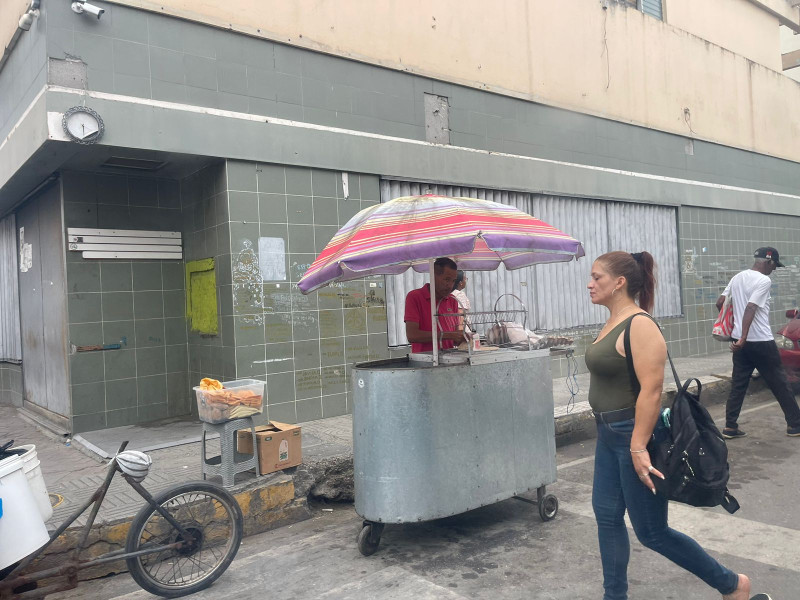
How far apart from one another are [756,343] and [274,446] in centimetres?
528

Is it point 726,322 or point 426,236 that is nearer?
point 426,236

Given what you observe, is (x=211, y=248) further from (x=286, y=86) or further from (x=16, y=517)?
(x=16, y=517)

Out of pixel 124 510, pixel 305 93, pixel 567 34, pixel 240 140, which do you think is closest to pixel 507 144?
pixel 567 34

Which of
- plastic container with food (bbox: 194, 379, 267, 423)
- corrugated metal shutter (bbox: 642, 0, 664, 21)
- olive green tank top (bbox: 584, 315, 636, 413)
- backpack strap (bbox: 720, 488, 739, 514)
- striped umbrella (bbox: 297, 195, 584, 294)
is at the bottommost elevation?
backpack strap (bbox: 720, 488, 739, 514)

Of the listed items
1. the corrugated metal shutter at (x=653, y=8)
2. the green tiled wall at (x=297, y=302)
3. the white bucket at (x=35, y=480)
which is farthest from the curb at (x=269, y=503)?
the corrugated metal shutter at (x=653, y=8)

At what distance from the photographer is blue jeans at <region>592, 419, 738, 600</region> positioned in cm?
293

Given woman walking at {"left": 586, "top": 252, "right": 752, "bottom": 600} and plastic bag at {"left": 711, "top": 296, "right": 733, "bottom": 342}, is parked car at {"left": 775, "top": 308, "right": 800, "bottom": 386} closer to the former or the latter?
plastic bag at {"left": 711, "top": 296, "right": 733, "bottom": 342}

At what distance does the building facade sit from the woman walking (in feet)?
15.1

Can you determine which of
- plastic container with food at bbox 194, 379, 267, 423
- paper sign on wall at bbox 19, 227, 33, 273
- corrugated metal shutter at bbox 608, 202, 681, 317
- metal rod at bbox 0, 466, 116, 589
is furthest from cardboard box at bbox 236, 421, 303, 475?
corrugated metal shutter at bbox 608, 202, 681, 317

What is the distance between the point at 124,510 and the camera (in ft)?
14.6

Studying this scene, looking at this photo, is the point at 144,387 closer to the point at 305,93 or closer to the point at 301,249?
the point at 301,249

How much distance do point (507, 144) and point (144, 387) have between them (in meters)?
6.29

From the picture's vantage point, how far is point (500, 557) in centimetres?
408

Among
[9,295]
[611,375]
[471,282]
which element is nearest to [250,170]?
[471,282]
